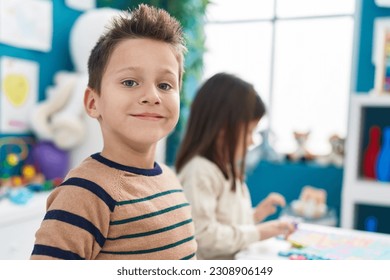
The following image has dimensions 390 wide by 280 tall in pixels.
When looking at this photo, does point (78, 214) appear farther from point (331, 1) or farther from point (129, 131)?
point (331, 1)

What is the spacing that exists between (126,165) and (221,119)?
0.45m

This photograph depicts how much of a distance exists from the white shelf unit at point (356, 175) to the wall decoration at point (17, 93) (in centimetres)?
133

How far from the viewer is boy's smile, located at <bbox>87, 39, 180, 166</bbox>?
0.53 meters

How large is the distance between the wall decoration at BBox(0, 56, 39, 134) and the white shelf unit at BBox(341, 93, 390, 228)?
4.37 feet

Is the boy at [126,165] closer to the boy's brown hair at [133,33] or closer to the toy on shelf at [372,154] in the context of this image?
the boy's brown hair at [133,33]

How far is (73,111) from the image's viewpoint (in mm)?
1907

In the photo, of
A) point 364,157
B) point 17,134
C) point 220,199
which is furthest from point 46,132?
point 364,157

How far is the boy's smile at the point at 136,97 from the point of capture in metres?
0.53

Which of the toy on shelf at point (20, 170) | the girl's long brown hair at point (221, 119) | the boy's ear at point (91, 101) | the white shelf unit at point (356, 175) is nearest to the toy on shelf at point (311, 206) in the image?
the white shelf unit at point (356, 175)

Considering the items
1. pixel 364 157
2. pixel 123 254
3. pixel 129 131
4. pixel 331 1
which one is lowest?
pixel 364 157

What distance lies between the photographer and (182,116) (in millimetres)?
2445

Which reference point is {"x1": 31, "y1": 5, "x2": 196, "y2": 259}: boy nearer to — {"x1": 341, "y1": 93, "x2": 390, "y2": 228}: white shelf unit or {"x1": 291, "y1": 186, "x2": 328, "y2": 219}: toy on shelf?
{"x1": 341, "y1": 93, "x2": 390, "y2": 228}: white shelf unit
